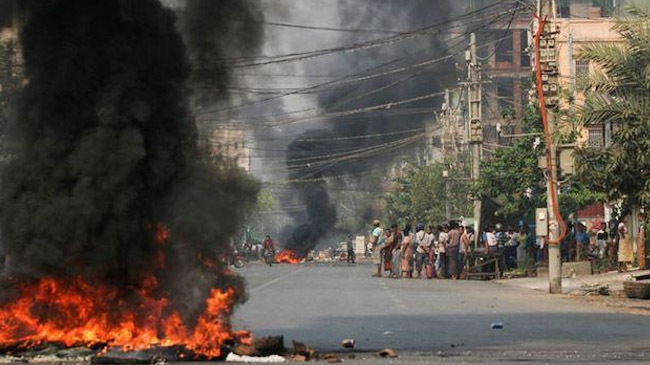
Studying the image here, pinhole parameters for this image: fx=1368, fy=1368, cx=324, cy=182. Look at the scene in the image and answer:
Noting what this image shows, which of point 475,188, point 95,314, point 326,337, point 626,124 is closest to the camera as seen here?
point 95,314

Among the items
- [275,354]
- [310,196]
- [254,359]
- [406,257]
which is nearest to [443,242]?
[406,257]

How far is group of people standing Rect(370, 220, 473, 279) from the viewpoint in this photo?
4153 centimetres

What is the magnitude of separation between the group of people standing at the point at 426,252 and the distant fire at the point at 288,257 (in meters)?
36.1

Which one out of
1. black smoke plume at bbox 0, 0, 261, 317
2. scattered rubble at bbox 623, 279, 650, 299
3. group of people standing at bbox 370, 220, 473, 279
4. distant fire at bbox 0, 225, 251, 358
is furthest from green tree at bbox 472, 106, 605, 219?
distant fire at bbox 0, 225, 251, 358

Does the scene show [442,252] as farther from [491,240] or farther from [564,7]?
[564,7]

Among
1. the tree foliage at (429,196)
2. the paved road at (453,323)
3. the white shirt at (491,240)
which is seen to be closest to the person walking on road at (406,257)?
the white shirt at (491,240)

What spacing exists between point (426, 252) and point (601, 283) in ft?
43.8

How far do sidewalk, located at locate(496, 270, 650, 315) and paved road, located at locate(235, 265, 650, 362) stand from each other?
1.80 ft

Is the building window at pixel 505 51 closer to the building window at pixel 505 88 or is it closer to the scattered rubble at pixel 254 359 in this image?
the building window at pixel 505 88

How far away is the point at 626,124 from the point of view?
2555 cm

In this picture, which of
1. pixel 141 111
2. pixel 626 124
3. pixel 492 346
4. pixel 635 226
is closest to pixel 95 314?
pixel 141 111

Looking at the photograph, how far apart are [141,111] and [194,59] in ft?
5.72

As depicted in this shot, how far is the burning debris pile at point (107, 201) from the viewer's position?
535 inches

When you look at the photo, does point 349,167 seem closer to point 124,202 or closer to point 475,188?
point 475,188
